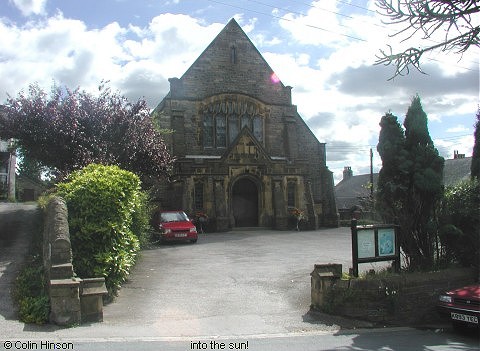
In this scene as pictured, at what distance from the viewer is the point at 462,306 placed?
8.29 m

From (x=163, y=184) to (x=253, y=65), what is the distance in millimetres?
10813

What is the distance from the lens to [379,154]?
10.6m

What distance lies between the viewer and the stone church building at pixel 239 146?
27016 mm

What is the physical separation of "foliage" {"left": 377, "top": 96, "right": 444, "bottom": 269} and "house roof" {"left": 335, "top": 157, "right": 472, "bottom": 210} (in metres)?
35.2

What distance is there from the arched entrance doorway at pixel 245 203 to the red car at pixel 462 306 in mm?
20266

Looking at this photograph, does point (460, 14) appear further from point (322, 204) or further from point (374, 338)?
point (322, 204)

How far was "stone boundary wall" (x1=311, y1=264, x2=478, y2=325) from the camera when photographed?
907 centimetres

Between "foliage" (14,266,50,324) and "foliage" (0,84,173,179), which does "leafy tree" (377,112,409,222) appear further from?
"foliage" (0,84,173,179)

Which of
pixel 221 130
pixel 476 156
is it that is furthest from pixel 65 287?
pixel 221 130

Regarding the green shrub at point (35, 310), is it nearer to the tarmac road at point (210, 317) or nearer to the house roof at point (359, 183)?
the tarmac road at point (210, 317)

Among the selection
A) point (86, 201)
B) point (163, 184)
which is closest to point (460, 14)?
point (86, 201)

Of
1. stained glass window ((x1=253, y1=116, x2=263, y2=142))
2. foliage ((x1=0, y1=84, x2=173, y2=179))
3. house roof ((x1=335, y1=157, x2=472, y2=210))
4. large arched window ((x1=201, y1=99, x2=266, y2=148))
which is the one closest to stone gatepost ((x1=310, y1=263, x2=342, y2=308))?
foliage ((x1=0, y1=84, x2=173, y2=179))

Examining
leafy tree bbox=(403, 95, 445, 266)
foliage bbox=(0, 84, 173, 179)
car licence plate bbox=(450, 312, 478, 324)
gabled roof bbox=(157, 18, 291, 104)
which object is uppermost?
gabled roof bbox=(157, 18, 291, 104)

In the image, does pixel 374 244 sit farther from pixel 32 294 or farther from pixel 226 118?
pixel 226 118
